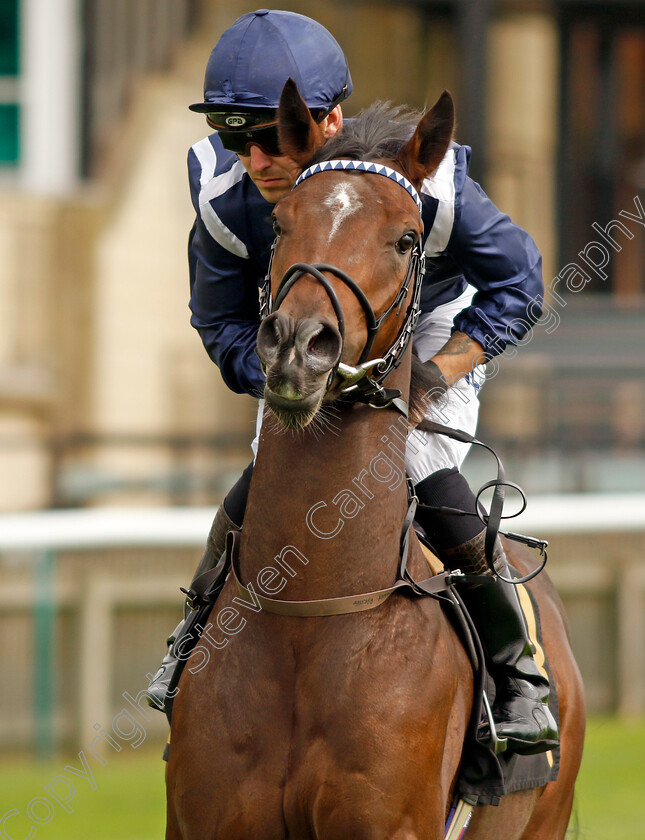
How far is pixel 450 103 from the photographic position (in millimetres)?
2877

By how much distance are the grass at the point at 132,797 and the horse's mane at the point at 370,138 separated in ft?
11.7

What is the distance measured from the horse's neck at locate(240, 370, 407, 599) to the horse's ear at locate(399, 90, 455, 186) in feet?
1.86

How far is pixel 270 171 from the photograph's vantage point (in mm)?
3143

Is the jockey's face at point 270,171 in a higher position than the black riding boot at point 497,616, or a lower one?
higher

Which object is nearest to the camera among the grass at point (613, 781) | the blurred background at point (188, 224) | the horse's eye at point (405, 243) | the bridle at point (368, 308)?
the bridle at point (368, 308)

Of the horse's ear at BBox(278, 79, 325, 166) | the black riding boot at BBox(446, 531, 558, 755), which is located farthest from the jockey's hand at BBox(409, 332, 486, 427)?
the horse's ear at BBox(278, 79, 325, 166)

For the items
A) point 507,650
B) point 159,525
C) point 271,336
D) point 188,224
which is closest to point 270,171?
point 271,336

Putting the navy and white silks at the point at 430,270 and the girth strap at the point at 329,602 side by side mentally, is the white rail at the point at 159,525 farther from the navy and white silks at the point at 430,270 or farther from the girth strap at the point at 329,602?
the girth strap at the point at 329,602

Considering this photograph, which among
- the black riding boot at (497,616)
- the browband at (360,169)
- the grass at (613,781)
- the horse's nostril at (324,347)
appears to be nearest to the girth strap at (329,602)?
the black riding boot at (497,616)

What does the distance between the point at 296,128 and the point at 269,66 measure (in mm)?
349

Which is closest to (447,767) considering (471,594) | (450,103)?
(471,594)

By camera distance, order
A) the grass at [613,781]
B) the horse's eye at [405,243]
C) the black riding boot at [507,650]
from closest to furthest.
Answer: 1. the horse's eye at [405,243]
2. the black riding boot at [507,650]
3. the grass at [613,781]

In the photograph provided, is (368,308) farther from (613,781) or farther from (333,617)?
(613,781)

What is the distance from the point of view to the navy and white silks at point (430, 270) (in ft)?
10.7
